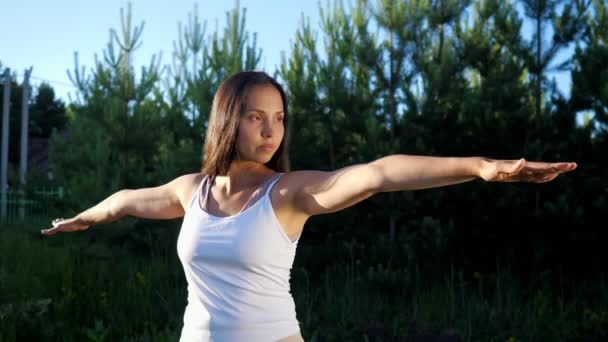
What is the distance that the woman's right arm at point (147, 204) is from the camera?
2562 millimetres

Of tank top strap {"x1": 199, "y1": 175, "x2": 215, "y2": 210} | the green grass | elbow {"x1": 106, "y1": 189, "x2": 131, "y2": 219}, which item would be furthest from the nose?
the green grass

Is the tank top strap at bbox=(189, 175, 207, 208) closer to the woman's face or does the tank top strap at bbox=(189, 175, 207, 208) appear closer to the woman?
the woman

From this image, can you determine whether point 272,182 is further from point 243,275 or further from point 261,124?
point 243,275

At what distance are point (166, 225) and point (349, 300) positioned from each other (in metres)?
3.75

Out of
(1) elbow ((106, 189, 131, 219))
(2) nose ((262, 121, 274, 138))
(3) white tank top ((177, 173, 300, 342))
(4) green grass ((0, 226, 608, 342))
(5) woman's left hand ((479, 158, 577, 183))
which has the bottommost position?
(4) green grass ((0, 226, 608, 342))

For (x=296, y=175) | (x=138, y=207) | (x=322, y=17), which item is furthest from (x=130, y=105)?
(x=296, y=175)

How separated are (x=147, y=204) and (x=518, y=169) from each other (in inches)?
61.7

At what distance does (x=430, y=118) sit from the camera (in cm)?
916

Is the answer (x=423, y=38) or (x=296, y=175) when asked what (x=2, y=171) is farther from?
(x=296, y=175)

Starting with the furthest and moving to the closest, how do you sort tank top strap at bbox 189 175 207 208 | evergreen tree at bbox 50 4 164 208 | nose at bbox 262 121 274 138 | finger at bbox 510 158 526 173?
evergreen tree at bbox 50 4 164 208
tank top strap at bbox 189 175 207 208
nose at bbox 262 121 274 138
finger at bbox 510 158 526 173

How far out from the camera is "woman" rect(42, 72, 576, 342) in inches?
80.1

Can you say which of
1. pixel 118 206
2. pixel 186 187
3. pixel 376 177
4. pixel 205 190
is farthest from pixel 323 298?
pixel 376 177

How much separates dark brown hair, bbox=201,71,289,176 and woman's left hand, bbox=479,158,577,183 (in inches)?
31.1

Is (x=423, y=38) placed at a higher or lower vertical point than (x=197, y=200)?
higher
